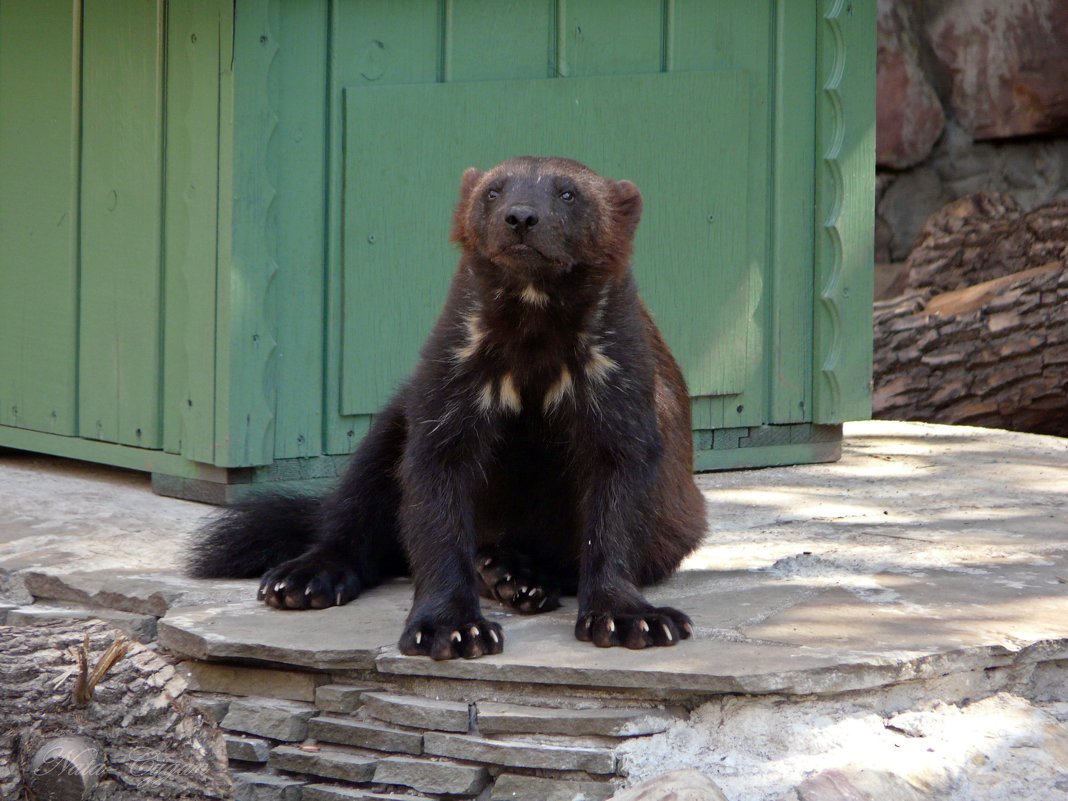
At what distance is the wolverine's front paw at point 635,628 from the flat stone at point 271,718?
2.18 ft

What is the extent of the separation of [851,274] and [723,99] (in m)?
0.94

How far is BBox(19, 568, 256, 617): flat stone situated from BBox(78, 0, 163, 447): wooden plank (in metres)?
1.32

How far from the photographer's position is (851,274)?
6.45m

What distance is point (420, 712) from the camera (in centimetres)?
340

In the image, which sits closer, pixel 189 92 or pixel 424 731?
pixel 424 731

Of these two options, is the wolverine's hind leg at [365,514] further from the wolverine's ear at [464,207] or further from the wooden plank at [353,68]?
the wooden plank at [353,68]

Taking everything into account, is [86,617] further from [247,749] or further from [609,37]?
[609,37]

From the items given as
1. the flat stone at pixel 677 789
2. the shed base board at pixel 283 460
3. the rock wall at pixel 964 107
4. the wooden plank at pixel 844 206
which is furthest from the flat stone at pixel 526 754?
the rock wall at pixel 964 107

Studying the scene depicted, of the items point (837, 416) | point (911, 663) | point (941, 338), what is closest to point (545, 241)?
point (911, 663)

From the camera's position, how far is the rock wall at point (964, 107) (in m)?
10.1

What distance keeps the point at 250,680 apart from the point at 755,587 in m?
1.35

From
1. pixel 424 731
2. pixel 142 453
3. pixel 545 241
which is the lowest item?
pixel 424 731

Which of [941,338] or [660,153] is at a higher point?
[660,153]

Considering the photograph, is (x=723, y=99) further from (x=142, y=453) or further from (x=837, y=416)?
(x=142, y=453)
